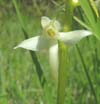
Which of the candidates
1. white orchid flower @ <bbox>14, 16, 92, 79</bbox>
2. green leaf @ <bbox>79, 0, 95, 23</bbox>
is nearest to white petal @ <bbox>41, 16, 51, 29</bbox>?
white orchid flower @ <bbox>14, 16, 92, 79</bbox>

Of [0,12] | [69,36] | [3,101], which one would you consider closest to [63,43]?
[69,36]

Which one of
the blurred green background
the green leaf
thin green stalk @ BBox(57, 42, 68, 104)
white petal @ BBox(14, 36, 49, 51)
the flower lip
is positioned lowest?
the blurred green background

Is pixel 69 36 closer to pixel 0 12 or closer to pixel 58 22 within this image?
pixel 58 22

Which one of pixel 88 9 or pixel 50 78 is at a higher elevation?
pixel 88 9

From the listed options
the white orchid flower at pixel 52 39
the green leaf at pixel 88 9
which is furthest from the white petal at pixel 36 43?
the green leaf at pixel 88 9

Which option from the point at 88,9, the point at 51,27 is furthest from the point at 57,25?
the point at 88,9

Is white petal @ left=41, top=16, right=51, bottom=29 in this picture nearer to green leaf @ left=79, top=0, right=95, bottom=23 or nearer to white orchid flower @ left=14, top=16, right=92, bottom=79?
white orchid flower @ left=14, top=16, right=92, bottom=79

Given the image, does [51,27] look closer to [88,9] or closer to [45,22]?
[45,22]
